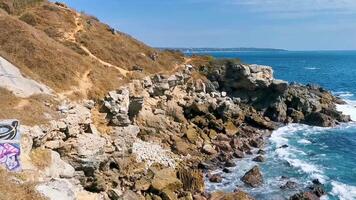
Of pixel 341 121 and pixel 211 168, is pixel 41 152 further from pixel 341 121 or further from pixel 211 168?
pixel 341 121

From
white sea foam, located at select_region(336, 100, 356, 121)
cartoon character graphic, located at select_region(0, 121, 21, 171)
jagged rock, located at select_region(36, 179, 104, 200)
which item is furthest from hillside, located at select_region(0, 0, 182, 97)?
white sea foam, located at select_region(336, 100, 356, 121)

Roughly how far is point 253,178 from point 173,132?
13.0 m

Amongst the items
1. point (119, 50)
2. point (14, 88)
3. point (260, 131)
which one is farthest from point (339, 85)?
point (14, 88)

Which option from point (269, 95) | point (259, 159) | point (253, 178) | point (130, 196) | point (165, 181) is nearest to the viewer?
point (130, 196)

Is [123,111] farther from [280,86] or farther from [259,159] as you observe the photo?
[280,86]

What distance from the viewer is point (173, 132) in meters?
51.0

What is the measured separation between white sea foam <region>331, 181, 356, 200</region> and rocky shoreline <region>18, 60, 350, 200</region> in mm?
1416

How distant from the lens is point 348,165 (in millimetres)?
47156

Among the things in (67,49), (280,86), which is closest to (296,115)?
(280,86)

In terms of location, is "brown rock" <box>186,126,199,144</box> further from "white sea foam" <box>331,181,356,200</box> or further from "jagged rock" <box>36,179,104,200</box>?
"jagged rock" <box>36,179,104,200</box>

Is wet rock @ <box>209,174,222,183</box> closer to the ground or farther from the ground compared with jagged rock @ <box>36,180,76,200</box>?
closer to the ground

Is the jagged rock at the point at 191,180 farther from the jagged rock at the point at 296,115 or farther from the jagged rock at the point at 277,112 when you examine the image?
the jagged rock at the point at 296,115

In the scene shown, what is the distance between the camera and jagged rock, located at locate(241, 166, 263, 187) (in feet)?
133

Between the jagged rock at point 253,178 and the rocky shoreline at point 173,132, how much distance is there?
0.09 metres
